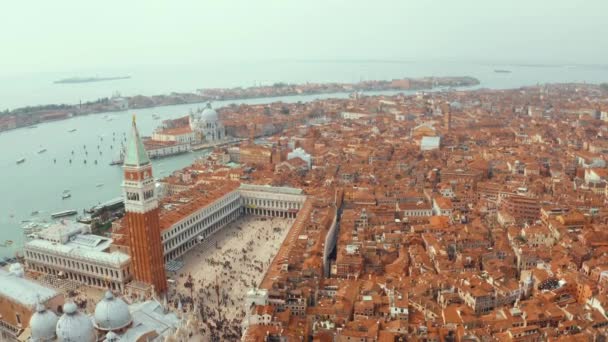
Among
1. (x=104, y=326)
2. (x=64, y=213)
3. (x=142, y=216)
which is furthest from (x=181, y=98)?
(x=104, y=326)

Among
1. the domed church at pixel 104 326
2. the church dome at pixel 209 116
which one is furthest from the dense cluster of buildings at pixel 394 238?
the church dome at pixel 209 116

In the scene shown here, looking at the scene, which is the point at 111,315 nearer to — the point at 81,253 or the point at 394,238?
the point at 81,253

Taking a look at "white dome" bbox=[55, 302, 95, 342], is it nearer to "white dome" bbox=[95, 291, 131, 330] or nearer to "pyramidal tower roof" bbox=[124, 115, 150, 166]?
"white dome" bbox=[95, 291, 131, 330]

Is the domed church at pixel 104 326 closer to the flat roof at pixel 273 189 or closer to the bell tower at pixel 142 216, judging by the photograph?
the bell tower at pixel 142 216

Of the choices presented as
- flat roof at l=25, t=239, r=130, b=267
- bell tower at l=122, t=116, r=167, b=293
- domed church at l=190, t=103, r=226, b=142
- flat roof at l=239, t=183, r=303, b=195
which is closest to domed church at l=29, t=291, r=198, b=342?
bell tower at l=122, t=116, r=167, b=293

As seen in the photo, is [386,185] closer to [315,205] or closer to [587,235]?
[315,205]
